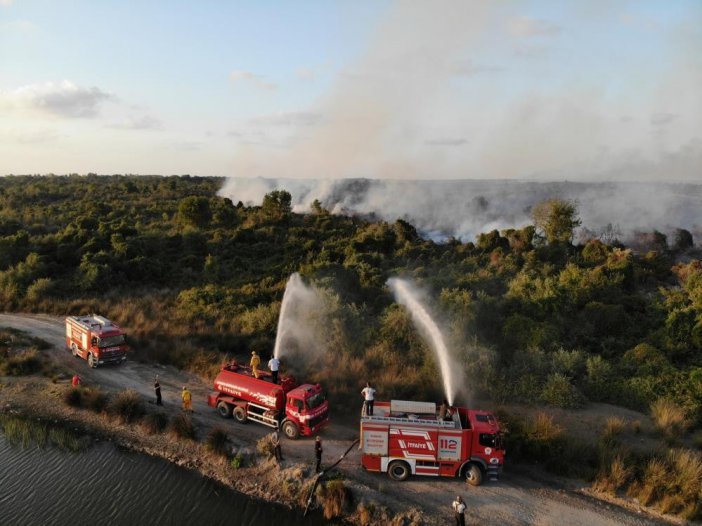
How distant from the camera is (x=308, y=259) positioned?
4562 cm

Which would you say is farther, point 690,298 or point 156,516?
point 690,298

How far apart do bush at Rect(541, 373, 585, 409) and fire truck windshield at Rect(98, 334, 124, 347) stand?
21.9m


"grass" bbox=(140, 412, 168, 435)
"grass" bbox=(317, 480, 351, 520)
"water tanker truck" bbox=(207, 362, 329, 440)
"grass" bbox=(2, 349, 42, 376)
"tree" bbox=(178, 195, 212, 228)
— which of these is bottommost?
"grass" bbox=(317, 480, 351, 520)

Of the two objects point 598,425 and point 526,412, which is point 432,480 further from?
point 598,425

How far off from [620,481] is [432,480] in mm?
6234

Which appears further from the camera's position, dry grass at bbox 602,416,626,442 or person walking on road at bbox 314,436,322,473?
dry grass at bbox 602,416,626,442

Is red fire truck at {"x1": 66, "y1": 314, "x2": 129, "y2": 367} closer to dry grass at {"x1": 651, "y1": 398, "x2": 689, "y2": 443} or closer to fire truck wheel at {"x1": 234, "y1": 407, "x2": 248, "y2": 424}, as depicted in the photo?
fire truck wheel at {"x1": 234, "y1": 407, "x2": 248, "y2": 424}

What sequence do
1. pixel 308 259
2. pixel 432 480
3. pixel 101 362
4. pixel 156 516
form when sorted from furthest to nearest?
pixel 308 259, pixel 101 362, pixel 432 480, pixel 156 516

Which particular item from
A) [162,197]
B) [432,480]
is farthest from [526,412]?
[162,197]

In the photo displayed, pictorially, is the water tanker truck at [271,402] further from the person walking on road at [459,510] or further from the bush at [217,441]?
the person walking on road at [459,510]

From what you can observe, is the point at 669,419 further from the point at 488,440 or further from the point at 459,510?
the point at 459,510

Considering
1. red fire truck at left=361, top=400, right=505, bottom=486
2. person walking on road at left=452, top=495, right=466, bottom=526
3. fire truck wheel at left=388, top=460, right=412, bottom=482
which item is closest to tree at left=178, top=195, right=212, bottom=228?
red fire truck at left=361, top=400, right=505, bottom=486

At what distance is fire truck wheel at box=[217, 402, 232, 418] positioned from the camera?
Result: 20562 millimetres

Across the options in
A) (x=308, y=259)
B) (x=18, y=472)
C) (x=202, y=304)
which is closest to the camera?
(x=18, y=472)
